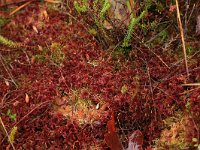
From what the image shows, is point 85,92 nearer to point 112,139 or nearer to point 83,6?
point 112,139

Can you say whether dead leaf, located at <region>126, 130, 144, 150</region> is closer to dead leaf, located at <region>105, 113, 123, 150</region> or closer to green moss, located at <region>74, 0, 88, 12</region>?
dead leaf, located at <region>105, 113, 123, 150</region>

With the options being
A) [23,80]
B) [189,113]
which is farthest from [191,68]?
[23,80]

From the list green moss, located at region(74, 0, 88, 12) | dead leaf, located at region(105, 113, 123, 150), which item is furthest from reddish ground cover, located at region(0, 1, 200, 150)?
green moss, located at region(74, 0, 88, 12)

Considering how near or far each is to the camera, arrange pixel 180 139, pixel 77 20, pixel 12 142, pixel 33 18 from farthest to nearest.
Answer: pixel 33 18
pixel 77 20
pixel 12 142
pixel 180 139

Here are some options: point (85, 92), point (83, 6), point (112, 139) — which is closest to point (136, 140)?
point (112, 139)

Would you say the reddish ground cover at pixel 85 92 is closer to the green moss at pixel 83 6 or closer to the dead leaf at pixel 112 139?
the dead leaf at pixel 112 139

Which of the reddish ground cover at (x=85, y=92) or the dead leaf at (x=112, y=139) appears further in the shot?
the reddish ground cover at (x=85, y=92)

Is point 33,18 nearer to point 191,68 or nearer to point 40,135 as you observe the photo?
point 40,135

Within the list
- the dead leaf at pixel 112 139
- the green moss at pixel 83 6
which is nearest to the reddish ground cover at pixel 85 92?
the dead leaf at pixel 112 139

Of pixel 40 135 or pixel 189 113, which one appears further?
pixel 40 135

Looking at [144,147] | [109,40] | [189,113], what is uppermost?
[109,40]

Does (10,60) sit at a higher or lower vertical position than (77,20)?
lower
